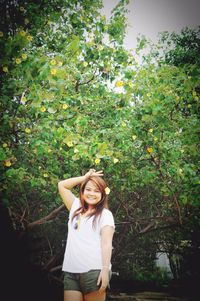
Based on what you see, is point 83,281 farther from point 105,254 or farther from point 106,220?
point 106,220

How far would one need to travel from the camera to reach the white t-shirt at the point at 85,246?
2234 millimetres

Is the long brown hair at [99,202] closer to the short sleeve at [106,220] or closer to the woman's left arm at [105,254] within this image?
the short sleeve at [106,220]

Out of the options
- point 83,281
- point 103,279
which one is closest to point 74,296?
point 83,281

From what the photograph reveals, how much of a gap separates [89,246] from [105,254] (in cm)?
15

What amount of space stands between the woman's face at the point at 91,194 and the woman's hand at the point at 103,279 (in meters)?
0.61

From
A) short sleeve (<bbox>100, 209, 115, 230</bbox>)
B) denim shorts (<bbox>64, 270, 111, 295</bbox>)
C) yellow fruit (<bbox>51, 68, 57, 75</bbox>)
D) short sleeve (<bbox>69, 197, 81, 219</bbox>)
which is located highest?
yellow fruit (<bbox>51, 68, 57, 75</bbox>)

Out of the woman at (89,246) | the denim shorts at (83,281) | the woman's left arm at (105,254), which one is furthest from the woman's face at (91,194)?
the denim shorts at (83,281)

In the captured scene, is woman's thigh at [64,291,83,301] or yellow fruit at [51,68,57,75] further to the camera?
yellow fruit at [51,68,57,75]

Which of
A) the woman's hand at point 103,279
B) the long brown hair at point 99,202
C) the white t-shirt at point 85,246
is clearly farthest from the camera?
the long brown hair at point 99,202

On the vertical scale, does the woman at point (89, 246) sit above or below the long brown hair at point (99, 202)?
below

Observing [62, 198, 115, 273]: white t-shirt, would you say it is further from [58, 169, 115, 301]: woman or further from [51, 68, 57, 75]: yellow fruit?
[51, 68, 57, 75]: yellow fruit

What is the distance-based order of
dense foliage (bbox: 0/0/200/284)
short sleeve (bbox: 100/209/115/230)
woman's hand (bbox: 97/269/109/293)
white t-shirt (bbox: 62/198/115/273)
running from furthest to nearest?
dense foliage (bbox: 0/0/200/284)
short sleeve (bbox: 100/209/115/230)
white t-shirt (bbox: 62/198/115/273)
woman's hand (bbox: 97/269/109/293)

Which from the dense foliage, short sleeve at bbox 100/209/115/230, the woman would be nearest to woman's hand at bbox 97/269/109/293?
the woman

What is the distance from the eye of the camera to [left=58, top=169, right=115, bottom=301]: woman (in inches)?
85.6
